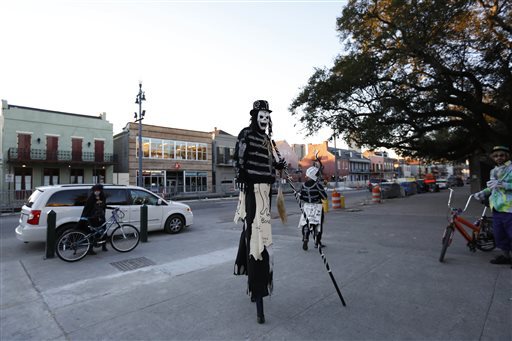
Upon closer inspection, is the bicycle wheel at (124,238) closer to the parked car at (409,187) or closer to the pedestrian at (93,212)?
the pedestrian at (93,212)

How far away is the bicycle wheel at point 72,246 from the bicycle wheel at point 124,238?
52cm

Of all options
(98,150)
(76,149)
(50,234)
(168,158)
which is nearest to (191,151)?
(168,158)

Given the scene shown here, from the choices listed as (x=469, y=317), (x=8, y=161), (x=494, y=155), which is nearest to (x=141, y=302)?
(x=469, y=317)

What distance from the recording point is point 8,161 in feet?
77.3

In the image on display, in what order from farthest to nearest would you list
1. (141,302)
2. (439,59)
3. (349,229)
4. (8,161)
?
1. (8,161)
2. (439,59)
3. (349,229)
4. (141,302)

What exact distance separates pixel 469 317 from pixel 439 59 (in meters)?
12.5

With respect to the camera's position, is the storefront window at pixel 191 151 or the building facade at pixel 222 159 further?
the building facade at pixel 222 159

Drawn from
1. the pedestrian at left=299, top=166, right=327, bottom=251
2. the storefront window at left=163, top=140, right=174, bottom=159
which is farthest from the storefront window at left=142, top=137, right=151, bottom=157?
the pedestrian at left=299, top=166, right=327, bottom=251

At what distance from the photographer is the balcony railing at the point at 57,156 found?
78.0 feet

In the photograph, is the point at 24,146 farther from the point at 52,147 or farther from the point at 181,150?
the point at 181,150

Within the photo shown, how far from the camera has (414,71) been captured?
12969 mm

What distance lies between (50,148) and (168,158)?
11409 mm

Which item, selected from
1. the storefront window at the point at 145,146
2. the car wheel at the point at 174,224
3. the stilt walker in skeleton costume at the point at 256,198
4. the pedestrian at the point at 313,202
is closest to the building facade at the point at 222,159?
the storefront window at the point at 145,146

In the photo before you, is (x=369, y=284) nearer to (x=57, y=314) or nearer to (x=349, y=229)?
(x=57, y=314)
